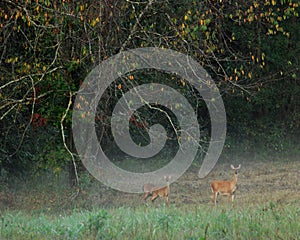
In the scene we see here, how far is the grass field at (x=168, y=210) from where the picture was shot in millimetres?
6715

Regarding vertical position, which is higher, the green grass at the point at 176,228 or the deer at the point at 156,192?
the green grass at the point at 176,228

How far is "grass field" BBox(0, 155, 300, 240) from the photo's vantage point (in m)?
6.71

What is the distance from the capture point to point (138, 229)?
6.97m

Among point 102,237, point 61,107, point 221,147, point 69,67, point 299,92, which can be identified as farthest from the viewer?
point 299,92

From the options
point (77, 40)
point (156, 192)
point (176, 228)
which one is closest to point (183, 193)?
point (156, 192)

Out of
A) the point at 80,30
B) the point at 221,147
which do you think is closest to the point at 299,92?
the point at 221,147

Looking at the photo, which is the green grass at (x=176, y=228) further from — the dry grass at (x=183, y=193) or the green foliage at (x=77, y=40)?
the dry grass at (x=183, y=193)

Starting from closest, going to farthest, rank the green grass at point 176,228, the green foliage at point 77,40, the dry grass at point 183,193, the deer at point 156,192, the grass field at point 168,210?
the green grass at point 176,228 < the grass field at point 168,210 < the green foliage at point 77,40 < the dry grass at point 183,193 < the deer at point 156,192

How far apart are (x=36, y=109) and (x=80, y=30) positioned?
2.78m

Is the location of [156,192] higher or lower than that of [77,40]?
lower

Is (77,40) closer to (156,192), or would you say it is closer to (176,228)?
(176,228)

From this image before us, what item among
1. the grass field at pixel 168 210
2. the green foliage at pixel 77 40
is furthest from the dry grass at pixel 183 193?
the green foliage at pixel 77 40

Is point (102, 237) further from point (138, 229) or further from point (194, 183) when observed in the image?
point (194, 183)

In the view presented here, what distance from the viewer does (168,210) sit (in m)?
10.3
